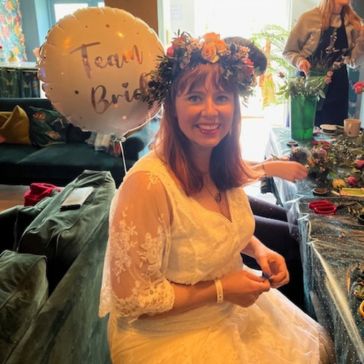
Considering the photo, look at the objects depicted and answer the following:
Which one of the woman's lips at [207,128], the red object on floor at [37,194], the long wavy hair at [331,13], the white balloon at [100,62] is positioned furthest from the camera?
the long wavy hair at [331,13]

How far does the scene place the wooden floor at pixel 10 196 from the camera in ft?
11.2

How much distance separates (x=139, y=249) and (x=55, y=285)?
0.28 m

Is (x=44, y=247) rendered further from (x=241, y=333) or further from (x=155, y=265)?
(x=241, y=333)

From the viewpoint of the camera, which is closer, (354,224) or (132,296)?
(132,296)

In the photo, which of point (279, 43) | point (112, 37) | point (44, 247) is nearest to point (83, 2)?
point (279, 43)

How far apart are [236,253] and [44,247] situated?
0.50m

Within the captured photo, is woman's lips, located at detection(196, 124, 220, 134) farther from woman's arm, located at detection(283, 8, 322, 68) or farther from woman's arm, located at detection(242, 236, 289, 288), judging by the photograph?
woman's arm, located at detection(283, 8, 322, 68)

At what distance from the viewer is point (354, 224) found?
1.19 m

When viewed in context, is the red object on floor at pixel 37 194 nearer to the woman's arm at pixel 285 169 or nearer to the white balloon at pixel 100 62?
the white balloon at pixel 100 62

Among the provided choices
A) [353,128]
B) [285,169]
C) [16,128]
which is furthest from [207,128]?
[16,128]

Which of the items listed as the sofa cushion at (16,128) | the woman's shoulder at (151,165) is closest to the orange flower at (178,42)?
the woman's shoulder at (151,165)

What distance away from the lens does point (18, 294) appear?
781 mm

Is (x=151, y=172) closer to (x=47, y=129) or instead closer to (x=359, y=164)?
(x=359, y=164)

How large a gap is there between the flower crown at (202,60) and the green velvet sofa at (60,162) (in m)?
2.07
